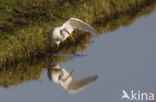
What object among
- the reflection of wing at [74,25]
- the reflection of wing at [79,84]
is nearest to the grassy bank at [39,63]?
the reflection of wing at [74,25]

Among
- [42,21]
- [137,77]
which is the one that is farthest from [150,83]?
[42,21]

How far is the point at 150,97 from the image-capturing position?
53.4 ft

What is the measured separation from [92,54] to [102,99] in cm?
540

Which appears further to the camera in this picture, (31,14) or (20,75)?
(31,14)

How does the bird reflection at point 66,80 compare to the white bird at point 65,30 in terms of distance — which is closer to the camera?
the bird reflection at point 66,80

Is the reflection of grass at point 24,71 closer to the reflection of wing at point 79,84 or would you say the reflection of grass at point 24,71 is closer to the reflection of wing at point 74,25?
the reflection of wing at point 74,25

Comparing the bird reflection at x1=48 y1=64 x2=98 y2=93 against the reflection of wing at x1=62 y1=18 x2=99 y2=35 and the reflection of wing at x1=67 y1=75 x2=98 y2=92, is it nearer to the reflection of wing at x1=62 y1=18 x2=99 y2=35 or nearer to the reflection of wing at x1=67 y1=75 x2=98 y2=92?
the reflection of wing at x1=67 y1=75 x2=98 y2=92

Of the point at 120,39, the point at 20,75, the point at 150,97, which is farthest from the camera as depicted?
the point at 120,39

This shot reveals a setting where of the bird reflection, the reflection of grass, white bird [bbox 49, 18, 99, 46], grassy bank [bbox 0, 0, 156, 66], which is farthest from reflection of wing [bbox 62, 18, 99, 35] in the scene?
the bird reflection

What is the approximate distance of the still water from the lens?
17.2 meters

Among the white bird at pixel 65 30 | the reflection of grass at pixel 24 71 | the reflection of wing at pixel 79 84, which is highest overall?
the white bird at pixel 65 30

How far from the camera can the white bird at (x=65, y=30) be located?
20484 millimetres

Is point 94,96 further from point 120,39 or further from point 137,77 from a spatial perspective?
point 120,39

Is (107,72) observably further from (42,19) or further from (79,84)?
(42,19)
